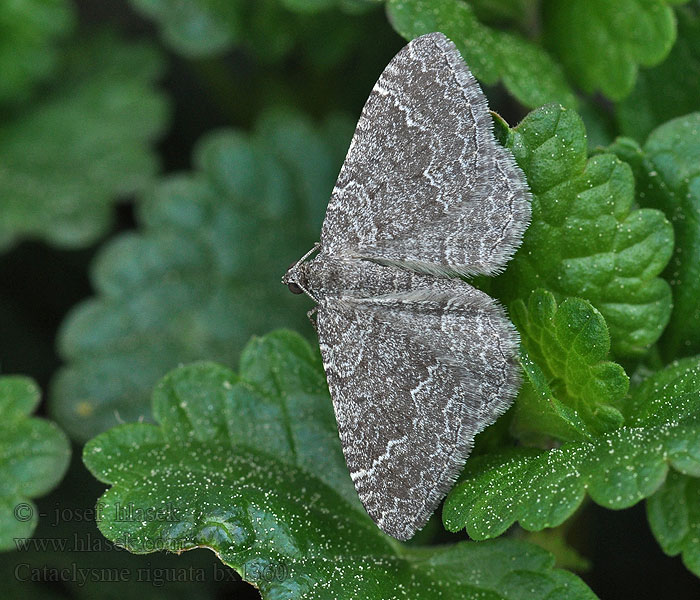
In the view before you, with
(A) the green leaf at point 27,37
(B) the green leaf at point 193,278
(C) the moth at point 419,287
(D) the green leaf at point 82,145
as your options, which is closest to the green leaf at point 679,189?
(C) the moth at point 419,287

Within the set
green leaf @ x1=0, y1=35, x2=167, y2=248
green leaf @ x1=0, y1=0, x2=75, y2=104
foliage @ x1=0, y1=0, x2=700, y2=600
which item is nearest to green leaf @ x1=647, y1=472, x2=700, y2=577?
foliage @ x1=0, y1=0, x2=700, y2=600

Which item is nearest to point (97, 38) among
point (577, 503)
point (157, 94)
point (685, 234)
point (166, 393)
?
point (157, 94)

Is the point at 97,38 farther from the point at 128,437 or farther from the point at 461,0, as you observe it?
the point at 128,437

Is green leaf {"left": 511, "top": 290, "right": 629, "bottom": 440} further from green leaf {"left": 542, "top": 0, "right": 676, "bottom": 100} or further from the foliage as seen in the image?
green leaf {"left": 542, "top": 0, "right": 676, "bottom": 100}

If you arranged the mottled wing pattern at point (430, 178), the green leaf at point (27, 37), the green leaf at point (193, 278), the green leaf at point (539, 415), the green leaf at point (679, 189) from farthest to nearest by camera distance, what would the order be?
the green leaf at point (27, 37), the green leaf at point (193, 278), the green leaf at point (679, 189), the mottled wing pattern at point (430, 178), the green leaf at point (539, 415)

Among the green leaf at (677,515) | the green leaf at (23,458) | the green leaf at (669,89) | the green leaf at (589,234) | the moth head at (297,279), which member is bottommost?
the green leaf at (23,458)

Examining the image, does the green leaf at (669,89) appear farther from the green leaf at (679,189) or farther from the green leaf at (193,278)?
the green leaf at (193,278)

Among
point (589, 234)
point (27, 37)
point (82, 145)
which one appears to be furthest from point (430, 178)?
point (27, 37)

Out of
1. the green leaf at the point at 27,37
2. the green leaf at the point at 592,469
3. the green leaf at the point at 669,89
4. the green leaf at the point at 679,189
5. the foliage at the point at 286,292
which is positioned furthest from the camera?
the green leaf at the point at 27,37
